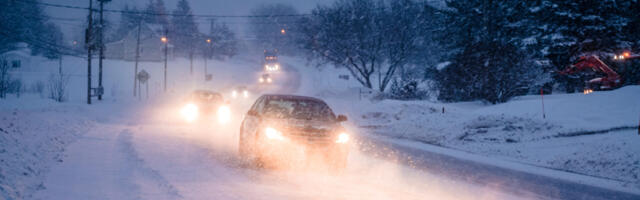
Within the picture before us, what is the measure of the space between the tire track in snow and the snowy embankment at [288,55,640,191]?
8.05 m

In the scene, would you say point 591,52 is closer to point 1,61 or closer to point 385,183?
point 385,183

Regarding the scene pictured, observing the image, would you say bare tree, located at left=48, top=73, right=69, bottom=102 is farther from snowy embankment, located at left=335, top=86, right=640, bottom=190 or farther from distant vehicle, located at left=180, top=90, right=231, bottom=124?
snowy embankment, located at left=335, top=86, right=640, bottom=190

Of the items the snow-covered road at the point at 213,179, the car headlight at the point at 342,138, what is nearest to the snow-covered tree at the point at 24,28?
the snow-covered road at the point at 213,179

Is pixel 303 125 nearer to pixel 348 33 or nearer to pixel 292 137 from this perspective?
pixel 292 137

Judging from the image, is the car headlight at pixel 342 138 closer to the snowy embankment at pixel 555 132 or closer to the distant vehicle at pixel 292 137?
the distant vehicle at pixel 292 137

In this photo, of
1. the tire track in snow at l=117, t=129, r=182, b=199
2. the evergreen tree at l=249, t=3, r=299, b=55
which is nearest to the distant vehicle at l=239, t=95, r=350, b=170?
the tire track in snow at l=117, t=129, r=182, b=199

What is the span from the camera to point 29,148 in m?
8.85

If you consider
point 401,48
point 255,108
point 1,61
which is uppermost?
point 401,48

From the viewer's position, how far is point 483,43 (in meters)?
27.0

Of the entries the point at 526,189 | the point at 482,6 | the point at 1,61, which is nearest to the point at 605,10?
the point at 482,6

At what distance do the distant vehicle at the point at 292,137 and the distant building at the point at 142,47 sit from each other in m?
83.0

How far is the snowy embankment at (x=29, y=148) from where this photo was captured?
19.4 ft

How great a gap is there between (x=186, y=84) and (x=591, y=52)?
2295 inches

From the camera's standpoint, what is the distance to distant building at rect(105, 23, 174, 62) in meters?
85.3
